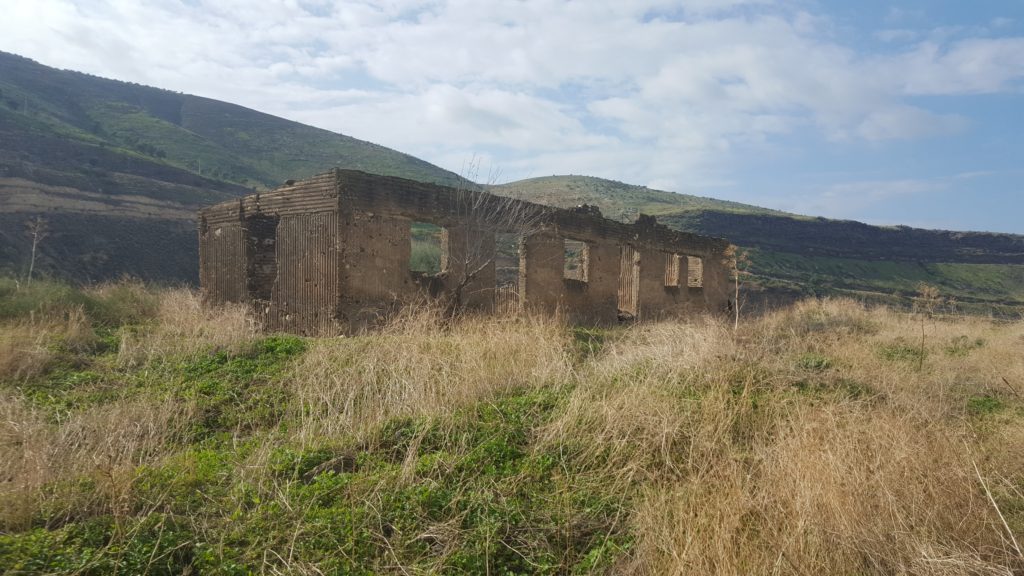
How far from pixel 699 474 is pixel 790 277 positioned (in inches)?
1737

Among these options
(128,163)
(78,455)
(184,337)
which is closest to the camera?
(78,455)

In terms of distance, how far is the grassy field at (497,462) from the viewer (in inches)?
134

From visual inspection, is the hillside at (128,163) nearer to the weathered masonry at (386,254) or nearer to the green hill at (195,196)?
the green hill at (195,196)

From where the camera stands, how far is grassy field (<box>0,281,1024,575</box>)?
3.41 metres

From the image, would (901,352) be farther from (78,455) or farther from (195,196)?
(195,196)

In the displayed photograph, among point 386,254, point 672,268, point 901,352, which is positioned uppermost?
point 386,254

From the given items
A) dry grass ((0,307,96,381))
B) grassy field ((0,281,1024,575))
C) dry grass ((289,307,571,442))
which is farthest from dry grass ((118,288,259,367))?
dry grass ((289,307,571,442))

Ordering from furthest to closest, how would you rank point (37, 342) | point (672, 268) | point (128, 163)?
point (128, 163) → point (672, 268) → point (37, 342)

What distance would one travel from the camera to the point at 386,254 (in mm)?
11312

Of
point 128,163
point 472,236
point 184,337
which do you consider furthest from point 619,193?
point 184,337

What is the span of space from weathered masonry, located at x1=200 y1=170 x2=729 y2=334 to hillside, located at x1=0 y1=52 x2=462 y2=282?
1725cm

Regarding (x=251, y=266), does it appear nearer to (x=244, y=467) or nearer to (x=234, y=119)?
(x=244, y=467)

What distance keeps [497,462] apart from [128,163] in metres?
43.2

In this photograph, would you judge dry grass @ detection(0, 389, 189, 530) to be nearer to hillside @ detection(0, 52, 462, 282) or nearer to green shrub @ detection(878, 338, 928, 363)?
green shrub @ detection(878, 338, 928, 363)
